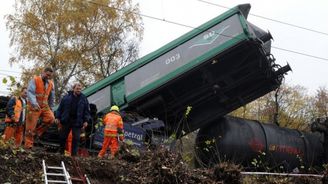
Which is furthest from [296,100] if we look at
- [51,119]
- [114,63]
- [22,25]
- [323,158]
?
[51,119]

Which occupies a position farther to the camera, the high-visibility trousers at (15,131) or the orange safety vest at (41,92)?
the high-visibility trousers at (15,131)

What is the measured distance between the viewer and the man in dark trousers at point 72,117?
24.9 ft

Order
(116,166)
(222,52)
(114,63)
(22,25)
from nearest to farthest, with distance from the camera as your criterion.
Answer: (116,166)
(222,52)
(22,25)
(114,63)

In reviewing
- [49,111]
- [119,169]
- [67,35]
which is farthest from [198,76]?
[67,35]

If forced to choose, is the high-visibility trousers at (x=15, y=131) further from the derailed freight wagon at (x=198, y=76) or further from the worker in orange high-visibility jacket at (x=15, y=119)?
the derailed freight wagon at (x=198, y=76)

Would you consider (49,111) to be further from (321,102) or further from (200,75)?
(321,102)

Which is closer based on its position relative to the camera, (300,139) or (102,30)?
(300,139)

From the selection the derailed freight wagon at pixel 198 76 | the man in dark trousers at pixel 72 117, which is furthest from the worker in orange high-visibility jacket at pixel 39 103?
the derailed freight wagon at pixel 198 76

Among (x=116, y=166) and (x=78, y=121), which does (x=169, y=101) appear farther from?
(x=116, y=166)

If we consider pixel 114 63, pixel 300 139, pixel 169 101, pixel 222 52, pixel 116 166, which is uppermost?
pixel 114 63

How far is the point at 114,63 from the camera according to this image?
974 inches

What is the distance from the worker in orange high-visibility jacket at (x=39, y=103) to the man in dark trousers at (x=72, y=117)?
0.87 ft

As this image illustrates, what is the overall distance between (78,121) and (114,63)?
1729 centimetres

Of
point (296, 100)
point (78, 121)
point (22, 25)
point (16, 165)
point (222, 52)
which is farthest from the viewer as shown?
point (296, 100)
